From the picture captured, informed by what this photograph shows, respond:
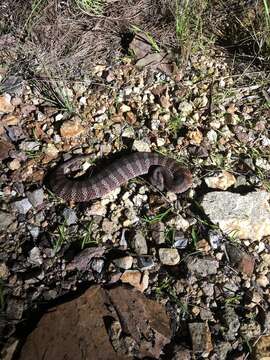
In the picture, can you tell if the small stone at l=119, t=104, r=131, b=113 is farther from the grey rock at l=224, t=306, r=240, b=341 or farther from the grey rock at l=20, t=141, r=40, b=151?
Result: the grey rock at l=224, t=306, r=240, b=341

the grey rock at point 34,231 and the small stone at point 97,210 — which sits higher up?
the grey rock at point 34,231

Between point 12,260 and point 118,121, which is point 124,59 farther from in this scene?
point 12,260

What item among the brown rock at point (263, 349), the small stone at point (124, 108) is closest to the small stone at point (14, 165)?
the small stone at point (124, 108)

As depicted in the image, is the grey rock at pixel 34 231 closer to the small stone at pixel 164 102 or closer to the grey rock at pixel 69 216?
the grey rock at pixel 69 216

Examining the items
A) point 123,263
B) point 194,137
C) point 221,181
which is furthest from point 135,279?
point 194,137

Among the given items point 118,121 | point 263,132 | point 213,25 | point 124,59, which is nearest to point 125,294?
point 118,121

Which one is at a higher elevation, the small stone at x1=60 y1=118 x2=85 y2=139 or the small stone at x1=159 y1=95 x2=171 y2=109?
the small stone at x1=60 y1=118 x2=85 y2=139

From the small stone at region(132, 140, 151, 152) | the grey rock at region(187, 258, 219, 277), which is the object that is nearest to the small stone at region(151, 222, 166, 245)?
the grey rock at region(187, 258, 219, 277)
